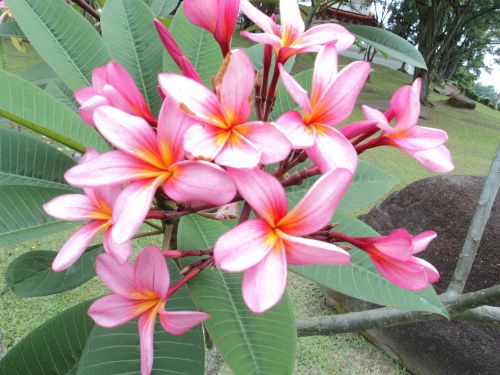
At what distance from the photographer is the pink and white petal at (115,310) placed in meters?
0.44

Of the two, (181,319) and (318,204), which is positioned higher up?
(318,204)

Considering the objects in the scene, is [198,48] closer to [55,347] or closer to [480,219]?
[55,347]

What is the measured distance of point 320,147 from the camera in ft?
1.32

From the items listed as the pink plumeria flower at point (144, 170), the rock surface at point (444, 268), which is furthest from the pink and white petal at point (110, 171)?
the rock surface at point (444, 268)

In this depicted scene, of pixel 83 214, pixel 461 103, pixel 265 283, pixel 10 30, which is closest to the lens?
pixel 265 283

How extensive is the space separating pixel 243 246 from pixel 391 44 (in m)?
0.86

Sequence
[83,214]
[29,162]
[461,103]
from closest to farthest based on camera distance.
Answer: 1. [83,214]
2. [29,162]
3. [461,103]

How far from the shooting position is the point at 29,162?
24.4 inches

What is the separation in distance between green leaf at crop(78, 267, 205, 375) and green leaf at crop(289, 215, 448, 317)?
153 mm

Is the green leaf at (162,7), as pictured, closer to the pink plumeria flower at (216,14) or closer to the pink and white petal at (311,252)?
the pink plumeria flower at (216,14)

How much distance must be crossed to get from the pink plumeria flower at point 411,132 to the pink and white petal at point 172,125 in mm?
175

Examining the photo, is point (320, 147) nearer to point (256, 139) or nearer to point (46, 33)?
point (256, 139)

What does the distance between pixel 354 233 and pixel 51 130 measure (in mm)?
412

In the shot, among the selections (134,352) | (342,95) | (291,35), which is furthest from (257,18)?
(134,352)
